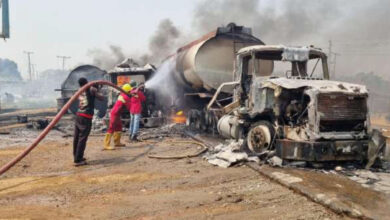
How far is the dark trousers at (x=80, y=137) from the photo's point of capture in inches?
261

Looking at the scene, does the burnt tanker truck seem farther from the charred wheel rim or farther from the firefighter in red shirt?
the firefighter in red shirt

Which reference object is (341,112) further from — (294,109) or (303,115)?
(294,109)

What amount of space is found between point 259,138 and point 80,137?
343cm

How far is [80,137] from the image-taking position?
671cm

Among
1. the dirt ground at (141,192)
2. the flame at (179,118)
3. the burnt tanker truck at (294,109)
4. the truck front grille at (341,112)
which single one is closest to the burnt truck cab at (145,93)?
the flame at (179,118)

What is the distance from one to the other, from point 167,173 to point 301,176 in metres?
2.16

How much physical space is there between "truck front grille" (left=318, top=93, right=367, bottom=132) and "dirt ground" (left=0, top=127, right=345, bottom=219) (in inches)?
58.5

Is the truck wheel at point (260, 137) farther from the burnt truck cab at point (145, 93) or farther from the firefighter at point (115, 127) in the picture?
the burnt truck cab at point (145, 93)

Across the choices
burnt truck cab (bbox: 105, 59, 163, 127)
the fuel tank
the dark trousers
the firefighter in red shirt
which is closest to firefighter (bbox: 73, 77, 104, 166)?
the dark trousers

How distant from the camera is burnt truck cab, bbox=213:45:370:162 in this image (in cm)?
570

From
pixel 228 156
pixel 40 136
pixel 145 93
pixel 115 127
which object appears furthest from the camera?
pixel 145 93

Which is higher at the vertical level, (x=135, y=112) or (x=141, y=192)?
(x=135, y=112)

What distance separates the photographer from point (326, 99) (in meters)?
5.70

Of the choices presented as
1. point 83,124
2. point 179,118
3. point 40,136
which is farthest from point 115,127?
point 179,118
